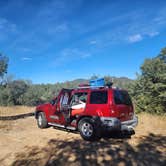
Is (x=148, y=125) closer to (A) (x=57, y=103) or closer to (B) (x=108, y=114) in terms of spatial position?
(B) (x=108, y=114)

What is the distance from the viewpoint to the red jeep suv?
782 centimetres

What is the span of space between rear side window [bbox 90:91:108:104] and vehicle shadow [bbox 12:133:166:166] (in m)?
1.48

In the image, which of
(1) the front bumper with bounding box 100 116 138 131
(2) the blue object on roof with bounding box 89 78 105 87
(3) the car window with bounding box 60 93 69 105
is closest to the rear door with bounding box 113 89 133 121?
(1) the front bumper with bounding box 100 116 138 131

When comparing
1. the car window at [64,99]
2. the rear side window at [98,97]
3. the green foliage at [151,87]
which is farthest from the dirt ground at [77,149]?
the green foliage at [151,87]

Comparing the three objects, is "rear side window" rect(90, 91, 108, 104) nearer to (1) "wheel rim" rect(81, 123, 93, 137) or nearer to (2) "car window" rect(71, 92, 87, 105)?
Result: (2) "car window" rect(71, 92, 87, 105)

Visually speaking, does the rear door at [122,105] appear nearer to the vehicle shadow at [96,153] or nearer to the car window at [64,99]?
the vehicle shadow at [96,153]

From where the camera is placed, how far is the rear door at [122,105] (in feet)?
26.1

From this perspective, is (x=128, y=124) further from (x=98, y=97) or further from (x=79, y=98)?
(x=79, y=98)

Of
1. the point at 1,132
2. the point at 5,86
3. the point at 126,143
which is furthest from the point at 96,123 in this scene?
the point at 5,86

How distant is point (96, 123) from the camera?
7.89 meters

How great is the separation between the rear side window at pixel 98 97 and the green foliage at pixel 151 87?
896cm

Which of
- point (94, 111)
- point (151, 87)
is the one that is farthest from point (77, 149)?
point (151, 87)

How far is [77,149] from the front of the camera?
6.82 metres

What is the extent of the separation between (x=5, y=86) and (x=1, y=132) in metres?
41.8
